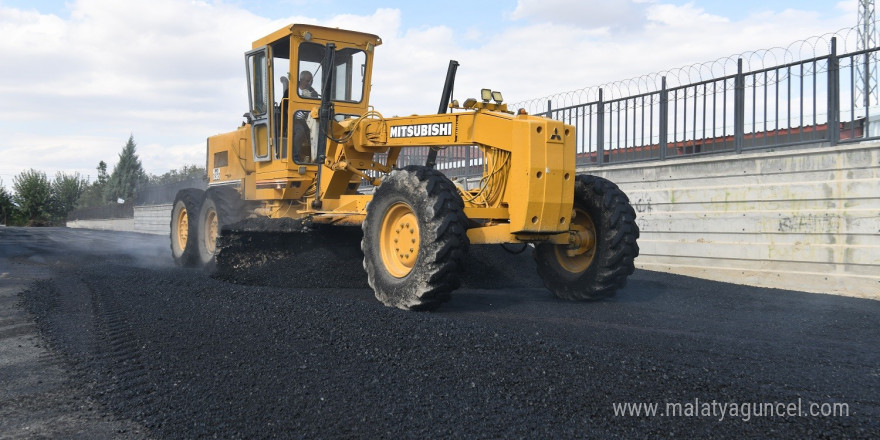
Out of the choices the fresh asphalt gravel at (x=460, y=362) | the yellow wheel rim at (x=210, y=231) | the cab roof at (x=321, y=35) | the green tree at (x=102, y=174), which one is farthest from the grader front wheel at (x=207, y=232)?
the green tree at (x=102, y=174)

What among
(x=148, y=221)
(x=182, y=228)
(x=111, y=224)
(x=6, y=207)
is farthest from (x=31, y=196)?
(x=182, y=228)

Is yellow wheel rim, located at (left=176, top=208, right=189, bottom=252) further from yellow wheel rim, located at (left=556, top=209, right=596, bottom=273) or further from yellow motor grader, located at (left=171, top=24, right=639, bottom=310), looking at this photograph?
yellow wheel rim, located at (left=556, top=209, right=596, bottom=273)

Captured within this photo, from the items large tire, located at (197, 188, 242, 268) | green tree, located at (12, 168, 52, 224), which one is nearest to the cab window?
large tire, located at (197, 188, 242, 268)

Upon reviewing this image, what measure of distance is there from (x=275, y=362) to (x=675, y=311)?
382cm

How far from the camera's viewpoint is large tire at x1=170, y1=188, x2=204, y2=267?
33.9ft

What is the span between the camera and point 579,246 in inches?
272

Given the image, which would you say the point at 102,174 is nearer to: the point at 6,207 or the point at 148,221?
the point at 6,207

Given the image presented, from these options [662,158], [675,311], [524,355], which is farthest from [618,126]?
[524,355]

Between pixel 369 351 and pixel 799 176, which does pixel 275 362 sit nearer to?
pixel 369 351

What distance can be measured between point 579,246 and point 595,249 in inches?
6.7

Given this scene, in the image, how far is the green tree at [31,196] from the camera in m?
57.7

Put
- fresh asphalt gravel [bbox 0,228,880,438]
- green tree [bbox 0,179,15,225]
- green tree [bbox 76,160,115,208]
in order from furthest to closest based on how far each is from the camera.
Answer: green tree [bbox 76,160,115,208] → green tree [bbox 0,179,15,225] → fresh asphalt gravel [bbox 0,228,880,438]

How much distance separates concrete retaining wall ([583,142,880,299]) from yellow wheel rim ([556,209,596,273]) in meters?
2.73

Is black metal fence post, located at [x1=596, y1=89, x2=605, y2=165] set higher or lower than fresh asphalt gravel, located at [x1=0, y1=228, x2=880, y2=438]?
higher
